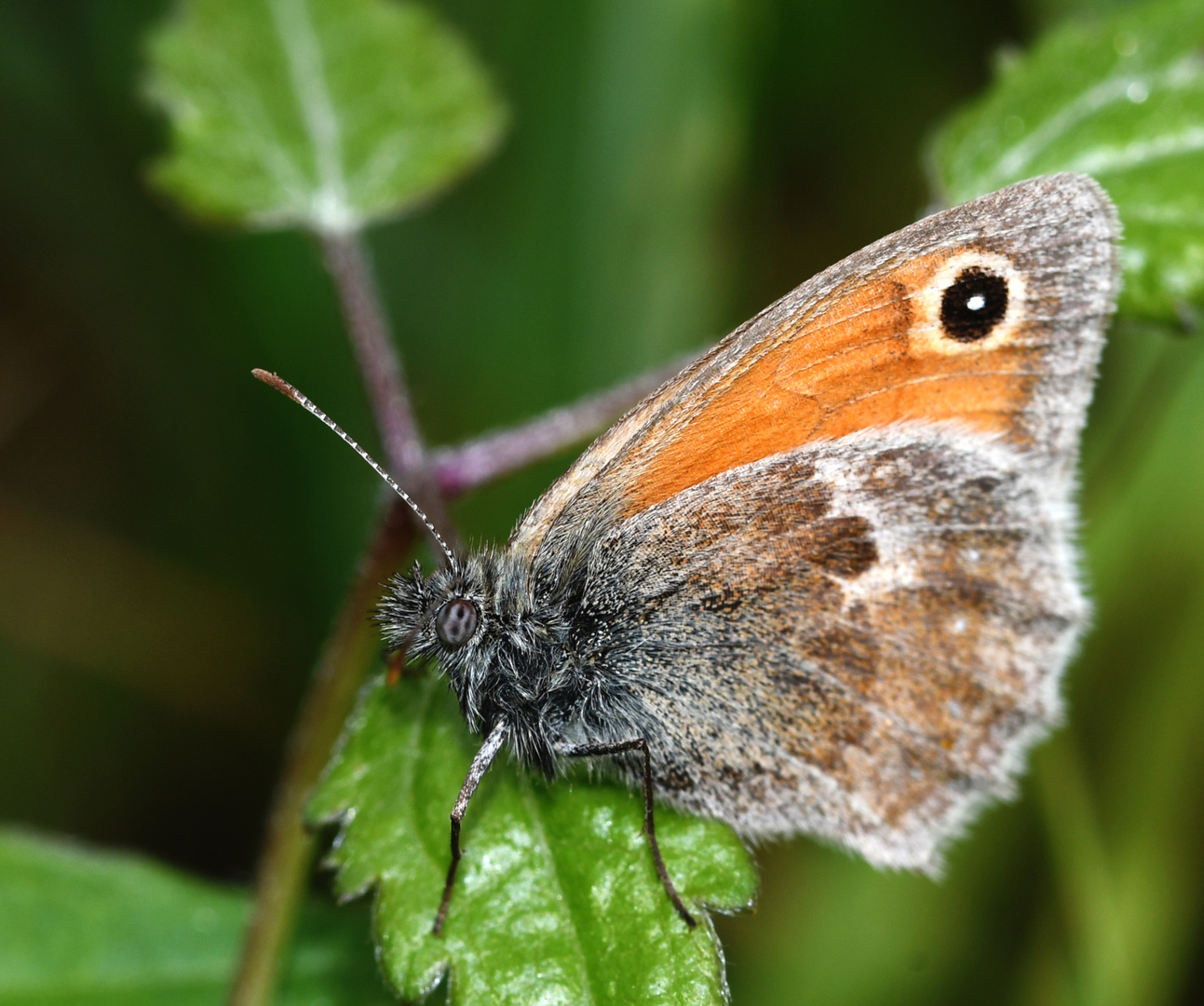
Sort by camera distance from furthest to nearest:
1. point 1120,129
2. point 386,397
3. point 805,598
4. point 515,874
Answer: point 1120,129
point 386,397
point 805,598
point 515,874

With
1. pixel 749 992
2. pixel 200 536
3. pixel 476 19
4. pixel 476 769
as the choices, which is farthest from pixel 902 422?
pixel 476 19

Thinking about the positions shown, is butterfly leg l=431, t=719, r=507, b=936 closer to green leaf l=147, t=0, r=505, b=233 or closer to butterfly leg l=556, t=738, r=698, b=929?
butterfly leg l=556, t=738, r=698, b=929

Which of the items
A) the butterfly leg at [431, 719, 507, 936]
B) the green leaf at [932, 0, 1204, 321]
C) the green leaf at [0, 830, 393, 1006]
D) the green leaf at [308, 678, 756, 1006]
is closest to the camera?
the green leaf at [308, 678, 756, 1006]

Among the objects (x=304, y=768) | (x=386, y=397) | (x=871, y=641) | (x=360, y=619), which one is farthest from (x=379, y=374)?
(x=871, y=641)

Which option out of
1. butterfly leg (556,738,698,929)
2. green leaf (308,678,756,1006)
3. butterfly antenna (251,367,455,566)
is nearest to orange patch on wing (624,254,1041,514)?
butterfly antenna (251,367,455,566)

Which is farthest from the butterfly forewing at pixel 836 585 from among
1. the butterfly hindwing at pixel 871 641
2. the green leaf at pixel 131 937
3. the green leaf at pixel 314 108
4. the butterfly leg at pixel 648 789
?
the green leaf at pixel 314 108

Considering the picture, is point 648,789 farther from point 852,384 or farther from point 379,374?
point 379,374
